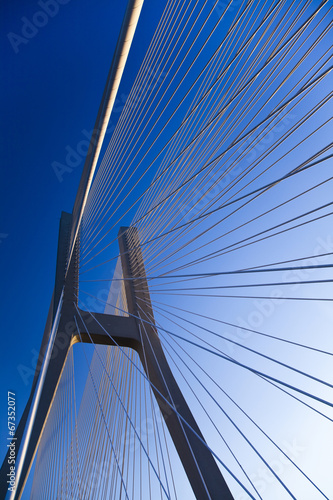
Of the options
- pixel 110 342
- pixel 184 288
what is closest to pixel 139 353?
pixel 110 342

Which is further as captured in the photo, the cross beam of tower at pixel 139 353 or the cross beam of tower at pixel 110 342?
the cross beam of tower at pixel 139 353

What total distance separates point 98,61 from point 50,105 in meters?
0.75

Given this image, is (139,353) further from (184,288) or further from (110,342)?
(184,288)

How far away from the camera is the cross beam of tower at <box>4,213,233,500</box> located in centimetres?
221

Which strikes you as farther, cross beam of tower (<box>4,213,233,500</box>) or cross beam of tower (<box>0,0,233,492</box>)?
cross beam of tower (<box>4,213,233,500</box>)

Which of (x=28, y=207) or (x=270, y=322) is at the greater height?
(x=28, y=207)

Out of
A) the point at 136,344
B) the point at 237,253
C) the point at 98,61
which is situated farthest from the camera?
the point at 98,61

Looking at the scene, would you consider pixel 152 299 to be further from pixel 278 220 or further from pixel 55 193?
pixel 55 193

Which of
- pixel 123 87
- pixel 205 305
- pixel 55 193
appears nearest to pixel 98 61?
pixel 123 87

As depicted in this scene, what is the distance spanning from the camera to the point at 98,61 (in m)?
4.46

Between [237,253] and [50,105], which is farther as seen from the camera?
[50,105]

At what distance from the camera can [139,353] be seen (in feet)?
10.7

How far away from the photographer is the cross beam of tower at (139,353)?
2.21 meters

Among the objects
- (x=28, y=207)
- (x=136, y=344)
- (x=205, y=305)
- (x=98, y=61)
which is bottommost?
(x=136, y=344)
